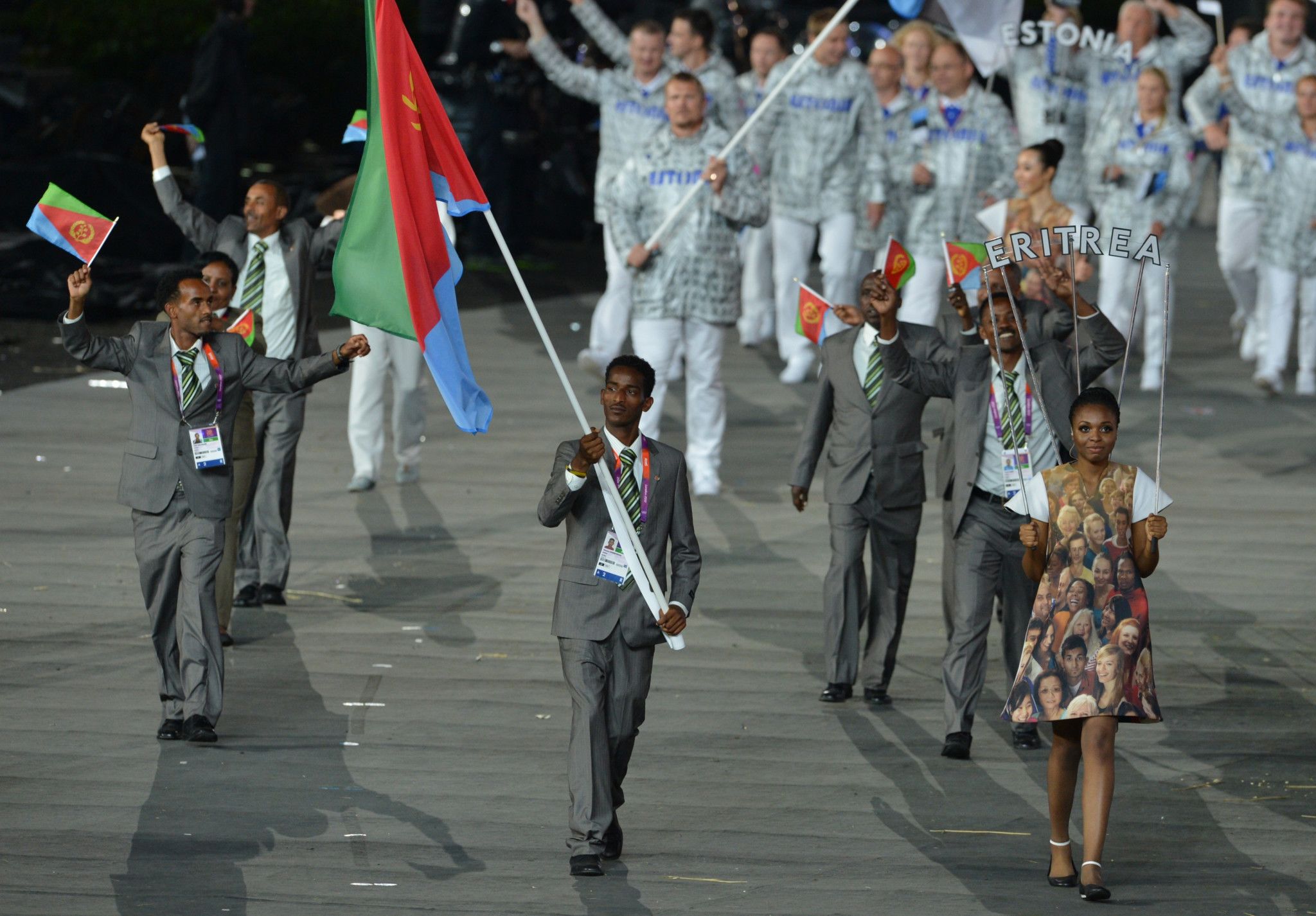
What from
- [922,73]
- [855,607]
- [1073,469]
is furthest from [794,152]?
[1073,469]

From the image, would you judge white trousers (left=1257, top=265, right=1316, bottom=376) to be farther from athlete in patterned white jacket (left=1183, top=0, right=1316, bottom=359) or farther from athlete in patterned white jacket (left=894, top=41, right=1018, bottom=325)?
athlete in patterned white jacket (left=894, top=41, right=1018, bottom=325)

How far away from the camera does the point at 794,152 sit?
14992 mm

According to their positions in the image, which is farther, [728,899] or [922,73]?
[922,73]

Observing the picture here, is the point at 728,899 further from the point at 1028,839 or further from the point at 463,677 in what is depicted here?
the point at 463,677

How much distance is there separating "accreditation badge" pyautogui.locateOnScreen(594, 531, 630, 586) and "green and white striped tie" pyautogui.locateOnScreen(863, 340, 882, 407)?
2.32 meters

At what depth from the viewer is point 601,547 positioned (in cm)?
669

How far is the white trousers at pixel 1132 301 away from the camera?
14.8m

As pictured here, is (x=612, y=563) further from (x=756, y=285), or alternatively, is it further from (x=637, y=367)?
(x=756, y=285)

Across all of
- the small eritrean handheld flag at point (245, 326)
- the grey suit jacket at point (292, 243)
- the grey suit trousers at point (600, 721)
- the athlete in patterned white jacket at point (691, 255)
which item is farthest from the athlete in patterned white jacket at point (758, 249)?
the grey suit trousers at point (600, 721)

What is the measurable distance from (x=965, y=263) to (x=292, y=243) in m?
3.33

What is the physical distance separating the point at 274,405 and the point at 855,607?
3.06 m

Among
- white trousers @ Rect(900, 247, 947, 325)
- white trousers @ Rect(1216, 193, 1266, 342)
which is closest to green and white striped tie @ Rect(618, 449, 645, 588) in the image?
white trousers @ Rect(900, 247, 947, 325)

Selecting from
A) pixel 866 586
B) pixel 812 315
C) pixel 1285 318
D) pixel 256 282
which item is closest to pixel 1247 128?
pixel 1285 318

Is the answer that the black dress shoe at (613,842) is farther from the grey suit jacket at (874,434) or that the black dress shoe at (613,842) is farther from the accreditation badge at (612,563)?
the grey suit jacket at (874,434)
